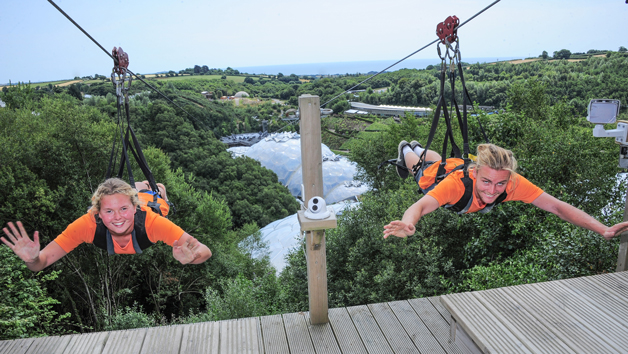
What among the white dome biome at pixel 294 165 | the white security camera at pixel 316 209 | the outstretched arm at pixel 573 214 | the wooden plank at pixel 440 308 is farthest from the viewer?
the white dome biome at pixel 294 165

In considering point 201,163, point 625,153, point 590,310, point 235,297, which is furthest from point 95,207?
point 201,163

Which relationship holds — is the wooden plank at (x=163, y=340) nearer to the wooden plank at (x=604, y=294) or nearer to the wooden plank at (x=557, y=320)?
the wooden plank at (x=557, y=320)

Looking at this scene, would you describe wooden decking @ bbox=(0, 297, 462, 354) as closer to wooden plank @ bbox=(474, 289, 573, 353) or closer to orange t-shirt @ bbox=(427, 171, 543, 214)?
wooden plank @ bbox=(474, 289, 573, 353)

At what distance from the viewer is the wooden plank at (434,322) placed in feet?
8.60

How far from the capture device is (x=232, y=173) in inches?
1007

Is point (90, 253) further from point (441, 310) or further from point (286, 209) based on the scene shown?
point (286, 209)

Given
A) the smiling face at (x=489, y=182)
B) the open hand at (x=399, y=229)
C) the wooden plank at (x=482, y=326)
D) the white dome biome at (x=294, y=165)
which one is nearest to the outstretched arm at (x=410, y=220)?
the open hand at (x=399, y=229)

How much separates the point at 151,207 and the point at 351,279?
6716mm

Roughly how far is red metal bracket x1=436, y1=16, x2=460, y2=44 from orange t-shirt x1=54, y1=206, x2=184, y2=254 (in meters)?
1.99

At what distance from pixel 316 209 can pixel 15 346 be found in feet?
7.09

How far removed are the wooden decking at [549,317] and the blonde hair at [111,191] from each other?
6.58 feet

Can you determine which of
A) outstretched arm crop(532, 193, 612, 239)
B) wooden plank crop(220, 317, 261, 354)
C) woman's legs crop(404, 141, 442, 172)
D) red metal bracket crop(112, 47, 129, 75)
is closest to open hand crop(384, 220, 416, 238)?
outstretched arm crop(532, 193, 612, 239)

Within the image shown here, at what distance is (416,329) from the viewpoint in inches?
109

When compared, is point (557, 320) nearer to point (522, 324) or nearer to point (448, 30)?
point (522, 324)
